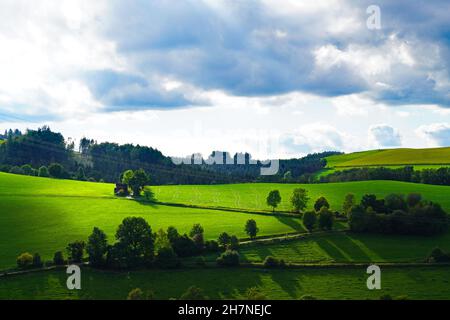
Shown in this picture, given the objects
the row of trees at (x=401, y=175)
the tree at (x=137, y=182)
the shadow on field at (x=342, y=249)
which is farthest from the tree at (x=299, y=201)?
the row of trees at (x=401, y=175)

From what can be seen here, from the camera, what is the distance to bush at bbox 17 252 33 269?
255 ft

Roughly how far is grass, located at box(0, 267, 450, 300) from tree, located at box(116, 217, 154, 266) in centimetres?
278

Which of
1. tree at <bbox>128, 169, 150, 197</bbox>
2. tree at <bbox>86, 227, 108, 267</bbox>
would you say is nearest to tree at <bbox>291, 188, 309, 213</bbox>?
tree at <bbox>128, 169, 150, 197</bbox>

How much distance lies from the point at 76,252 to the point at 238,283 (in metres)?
25.6

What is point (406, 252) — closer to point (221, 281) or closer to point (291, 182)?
point (221, 281)

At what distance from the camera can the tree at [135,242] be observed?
79375mm

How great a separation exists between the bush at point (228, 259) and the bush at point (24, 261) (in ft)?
89.9

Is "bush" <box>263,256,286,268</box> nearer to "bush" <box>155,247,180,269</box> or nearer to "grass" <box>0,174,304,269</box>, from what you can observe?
"bush" <box>155,247,180,269</box>

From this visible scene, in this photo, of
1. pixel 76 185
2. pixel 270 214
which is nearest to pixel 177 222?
pixel 270 214

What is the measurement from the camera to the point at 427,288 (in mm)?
72562

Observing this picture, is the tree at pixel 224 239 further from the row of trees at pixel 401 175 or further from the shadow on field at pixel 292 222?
the row of trees at pixel 401 175

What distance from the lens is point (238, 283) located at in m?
73.4

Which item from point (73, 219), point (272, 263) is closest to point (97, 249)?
point (272, 263)

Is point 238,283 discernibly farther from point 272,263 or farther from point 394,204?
point 394,204
